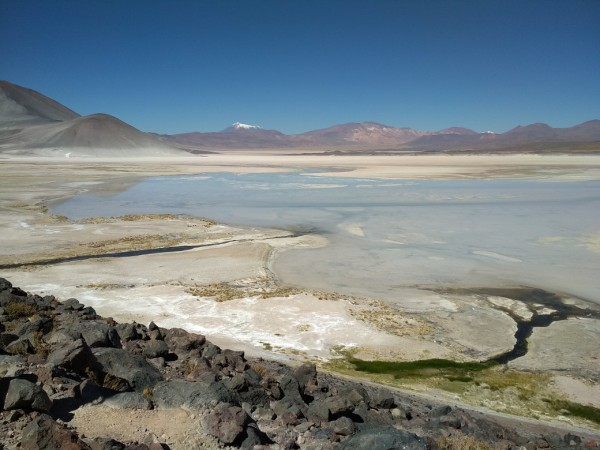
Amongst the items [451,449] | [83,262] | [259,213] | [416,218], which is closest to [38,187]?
[259,213]

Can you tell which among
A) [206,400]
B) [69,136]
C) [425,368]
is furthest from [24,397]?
[69,136]

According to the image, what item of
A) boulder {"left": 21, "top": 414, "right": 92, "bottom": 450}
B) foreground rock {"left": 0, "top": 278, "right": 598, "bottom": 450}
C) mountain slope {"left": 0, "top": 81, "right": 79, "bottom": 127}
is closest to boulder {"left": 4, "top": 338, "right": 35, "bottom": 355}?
foreground rock {"left": 0, "top": 278, "right": 598, "bottom": 450}

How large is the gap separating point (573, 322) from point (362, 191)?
2499cm

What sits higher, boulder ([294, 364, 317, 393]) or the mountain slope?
the mountain slope

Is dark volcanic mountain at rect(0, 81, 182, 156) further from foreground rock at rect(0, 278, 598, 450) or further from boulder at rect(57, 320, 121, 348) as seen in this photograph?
foreground rock at rect(0, 278, 598, 450)

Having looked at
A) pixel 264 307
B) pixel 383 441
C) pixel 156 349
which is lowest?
pixel 264 307

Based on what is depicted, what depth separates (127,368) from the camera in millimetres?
6449

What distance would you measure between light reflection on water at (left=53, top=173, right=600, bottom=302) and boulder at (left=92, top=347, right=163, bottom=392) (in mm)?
7531

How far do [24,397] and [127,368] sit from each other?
1.69 m

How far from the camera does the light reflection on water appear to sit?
1469 cm

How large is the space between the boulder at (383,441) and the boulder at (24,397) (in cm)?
284

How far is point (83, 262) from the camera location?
16.2 meters

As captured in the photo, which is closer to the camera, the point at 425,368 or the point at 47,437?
the point at 47,437

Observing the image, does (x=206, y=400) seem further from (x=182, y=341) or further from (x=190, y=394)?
(x=182, y=341)
